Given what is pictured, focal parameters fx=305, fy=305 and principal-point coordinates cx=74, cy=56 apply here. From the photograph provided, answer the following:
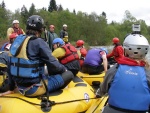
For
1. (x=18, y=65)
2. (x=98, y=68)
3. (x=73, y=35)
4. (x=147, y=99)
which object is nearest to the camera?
(x=147, y=99)

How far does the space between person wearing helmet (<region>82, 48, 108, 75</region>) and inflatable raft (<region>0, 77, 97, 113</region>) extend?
2.51 metres

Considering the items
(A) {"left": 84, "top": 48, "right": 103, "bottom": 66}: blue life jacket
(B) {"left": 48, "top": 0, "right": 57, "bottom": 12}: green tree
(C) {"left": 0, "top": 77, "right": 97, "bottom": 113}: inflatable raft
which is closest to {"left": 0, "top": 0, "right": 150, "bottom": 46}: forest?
(B) {"left": 48, "top": 0, "right": 57, "bottom": 12}: green tree

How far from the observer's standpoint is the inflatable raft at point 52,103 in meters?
4.25

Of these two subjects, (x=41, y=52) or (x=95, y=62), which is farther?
(x=95, y=62)

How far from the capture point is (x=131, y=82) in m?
3.18

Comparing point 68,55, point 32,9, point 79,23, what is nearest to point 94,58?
point 68,55

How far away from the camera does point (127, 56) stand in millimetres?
3439

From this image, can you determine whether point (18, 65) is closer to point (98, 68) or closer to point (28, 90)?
point (28, 90)

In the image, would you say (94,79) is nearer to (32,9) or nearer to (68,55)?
(68,55)

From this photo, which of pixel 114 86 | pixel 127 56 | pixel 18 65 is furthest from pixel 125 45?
pixel 18 65

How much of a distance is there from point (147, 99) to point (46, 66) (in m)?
2.04

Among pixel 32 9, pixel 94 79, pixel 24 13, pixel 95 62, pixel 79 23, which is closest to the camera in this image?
pixel 94 79

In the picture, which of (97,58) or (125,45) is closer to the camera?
(125,45)

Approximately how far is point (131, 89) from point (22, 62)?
1.75 metres
